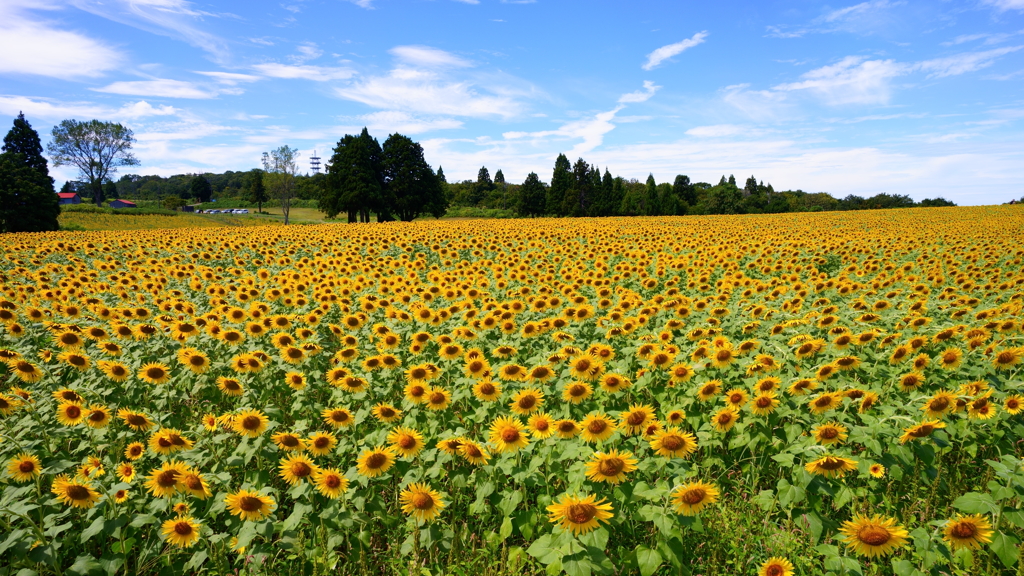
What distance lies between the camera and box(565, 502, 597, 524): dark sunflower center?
7.93 feet

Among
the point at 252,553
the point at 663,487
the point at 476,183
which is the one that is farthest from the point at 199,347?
the point at 476,183

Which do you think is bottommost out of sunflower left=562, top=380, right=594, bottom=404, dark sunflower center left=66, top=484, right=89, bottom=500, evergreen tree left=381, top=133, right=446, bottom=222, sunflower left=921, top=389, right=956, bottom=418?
dark sunflower center left=66, top=484, right=89, bottom=500

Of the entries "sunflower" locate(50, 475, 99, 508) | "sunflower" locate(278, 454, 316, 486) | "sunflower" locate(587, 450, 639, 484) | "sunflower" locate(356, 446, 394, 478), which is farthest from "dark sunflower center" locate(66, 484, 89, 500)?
"sunflower" locate(587, 450, 639, 484)

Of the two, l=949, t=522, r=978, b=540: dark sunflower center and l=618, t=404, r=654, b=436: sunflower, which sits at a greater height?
l=618, t=404, r=654, b=436: sunflower

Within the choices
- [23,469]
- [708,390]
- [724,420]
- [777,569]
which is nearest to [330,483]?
[23,469]

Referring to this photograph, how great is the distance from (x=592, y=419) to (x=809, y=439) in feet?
5.13

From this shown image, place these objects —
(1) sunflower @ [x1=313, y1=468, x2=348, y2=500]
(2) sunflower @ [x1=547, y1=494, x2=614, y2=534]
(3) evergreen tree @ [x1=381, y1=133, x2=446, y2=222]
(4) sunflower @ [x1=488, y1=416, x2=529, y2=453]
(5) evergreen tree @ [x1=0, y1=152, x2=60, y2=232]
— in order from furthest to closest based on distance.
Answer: (3) evergreen tree @ [x1=381, y1=133, x2=446, y2=222]
(5) evergreen tree @ [x1=0, y1=152, x2=60, y2=232]
(4) sunflower @ [x1=488, y1=416, x2=529, y2=453]
(1) sunflower @ [x1=313, y1=468, x2=348, y2=500]
(2) sunflower @ [x1=547, y1=494, x2=614, y2=534]

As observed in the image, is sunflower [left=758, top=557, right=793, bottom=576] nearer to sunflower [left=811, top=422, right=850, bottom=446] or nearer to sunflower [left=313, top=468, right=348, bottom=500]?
sunflower [left=811, top=422, right=850, bottom=446]

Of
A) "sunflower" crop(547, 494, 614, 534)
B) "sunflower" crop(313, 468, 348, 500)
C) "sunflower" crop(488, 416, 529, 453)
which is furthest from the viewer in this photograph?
"sunflower" crop(488, 416, 529, 453)

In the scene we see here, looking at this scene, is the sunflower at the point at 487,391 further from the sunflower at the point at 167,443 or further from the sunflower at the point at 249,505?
the sunflower at the point at 167,443

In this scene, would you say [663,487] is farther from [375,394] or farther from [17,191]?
[17,191]

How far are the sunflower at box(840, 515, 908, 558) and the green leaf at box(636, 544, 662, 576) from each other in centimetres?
102

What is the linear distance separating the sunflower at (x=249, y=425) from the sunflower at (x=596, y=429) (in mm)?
2466

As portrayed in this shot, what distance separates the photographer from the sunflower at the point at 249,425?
354 cm
